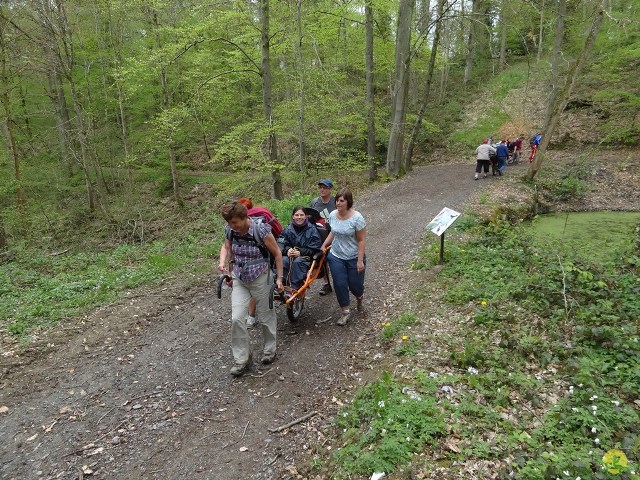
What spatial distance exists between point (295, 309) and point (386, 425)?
2.71 metres

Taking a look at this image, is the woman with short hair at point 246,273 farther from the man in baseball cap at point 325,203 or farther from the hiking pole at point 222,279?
the man in baseball cap at point 325,203

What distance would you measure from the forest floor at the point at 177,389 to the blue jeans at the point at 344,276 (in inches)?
20.9

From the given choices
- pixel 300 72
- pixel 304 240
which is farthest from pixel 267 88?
pixel 304 240

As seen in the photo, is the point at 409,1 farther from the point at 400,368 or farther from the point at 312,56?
the point at 400,368

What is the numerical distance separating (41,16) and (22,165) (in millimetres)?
5575

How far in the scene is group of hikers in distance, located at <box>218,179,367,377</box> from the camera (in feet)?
15.6

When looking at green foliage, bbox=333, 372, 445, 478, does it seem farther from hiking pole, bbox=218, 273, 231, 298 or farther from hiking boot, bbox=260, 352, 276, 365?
hiking pole, bbox=218, 273, 231, 298

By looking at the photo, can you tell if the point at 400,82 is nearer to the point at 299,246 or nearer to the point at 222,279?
the point at 299,246

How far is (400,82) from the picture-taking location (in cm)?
1568

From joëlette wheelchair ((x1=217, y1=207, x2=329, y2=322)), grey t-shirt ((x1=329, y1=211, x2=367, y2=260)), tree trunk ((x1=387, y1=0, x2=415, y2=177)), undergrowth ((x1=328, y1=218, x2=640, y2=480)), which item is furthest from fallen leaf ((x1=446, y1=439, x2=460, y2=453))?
tree trunk ((x1=387, y1=0, x2=415, y2=177))

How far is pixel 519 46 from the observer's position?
3266cm

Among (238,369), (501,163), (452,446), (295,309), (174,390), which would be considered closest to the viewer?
(452,446)

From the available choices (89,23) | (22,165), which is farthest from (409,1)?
(22,165)

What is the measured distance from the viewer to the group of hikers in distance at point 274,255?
15.6ft
